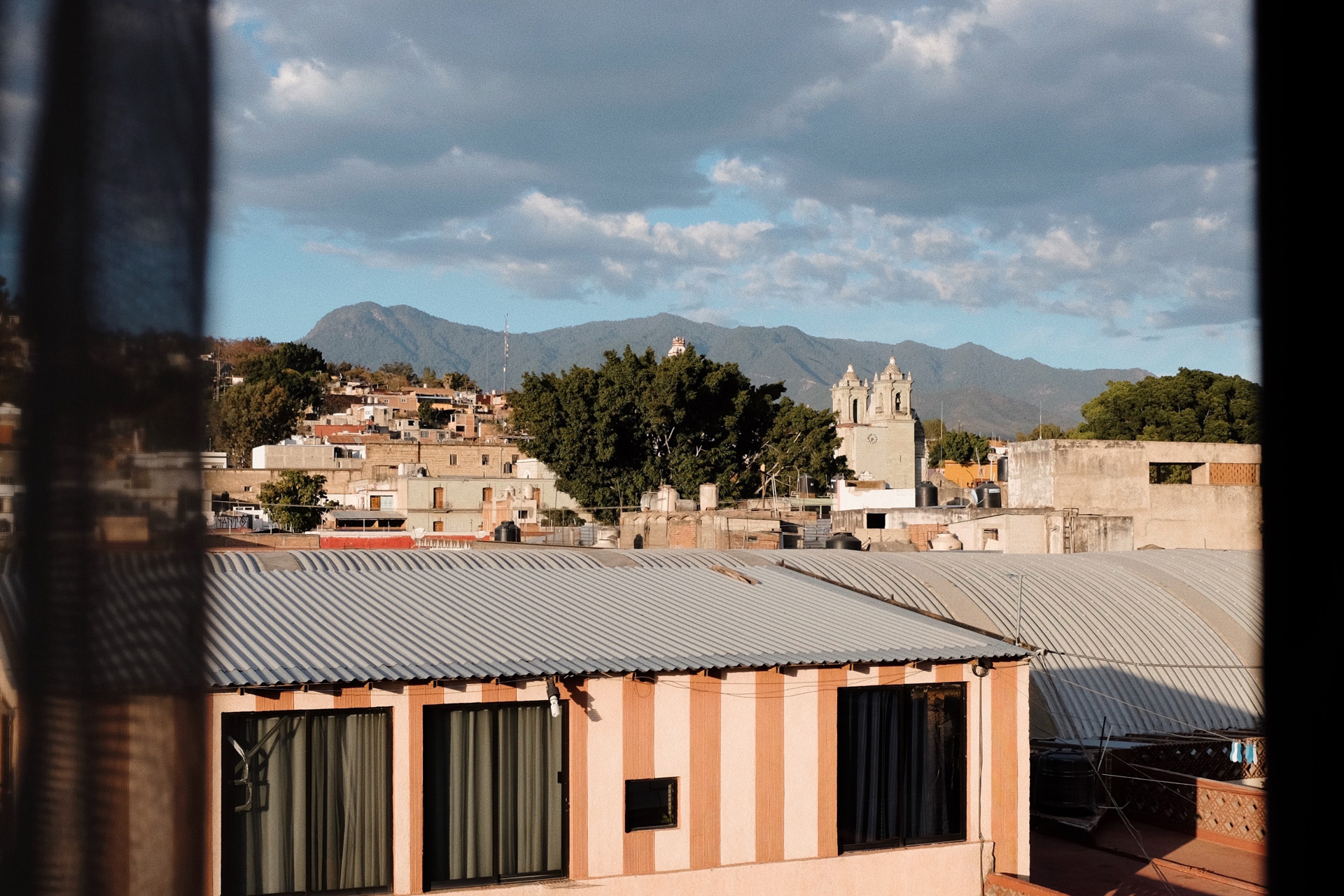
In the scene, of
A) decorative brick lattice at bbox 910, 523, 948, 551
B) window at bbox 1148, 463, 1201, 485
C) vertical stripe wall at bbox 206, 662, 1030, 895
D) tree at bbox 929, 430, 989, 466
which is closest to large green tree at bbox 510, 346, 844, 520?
window at bbox 1148, 463, 1201, 485

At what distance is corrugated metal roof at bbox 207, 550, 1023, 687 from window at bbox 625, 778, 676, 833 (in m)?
1.11

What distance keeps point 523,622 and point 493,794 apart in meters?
1.88

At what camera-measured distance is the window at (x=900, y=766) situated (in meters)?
11.5

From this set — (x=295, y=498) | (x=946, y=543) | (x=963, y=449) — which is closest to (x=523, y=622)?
(x=946, y=543)

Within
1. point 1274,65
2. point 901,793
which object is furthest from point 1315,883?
point 901,793

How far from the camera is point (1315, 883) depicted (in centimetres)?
117

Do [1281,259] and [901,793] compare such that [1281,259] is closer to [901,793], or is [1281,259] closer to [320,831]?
[320,831]

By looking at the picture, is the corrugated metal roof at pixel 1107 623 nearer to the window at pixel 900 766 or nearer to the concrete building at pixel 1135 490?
the window at pixel 900 766

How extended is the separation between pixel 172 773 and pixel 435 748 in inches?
372

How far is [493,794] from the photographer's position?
10477 mm

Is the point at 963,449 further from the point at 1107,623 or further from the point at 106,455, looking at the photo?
the point at 106,455

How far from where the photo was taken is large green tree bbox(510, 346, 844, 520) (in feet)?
178

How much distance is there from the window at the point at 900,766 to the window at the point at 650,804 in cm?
151

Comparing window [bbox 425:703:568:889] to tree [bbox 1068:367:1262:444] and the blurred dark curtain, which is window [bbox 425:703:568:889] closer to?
the blurred dark curtain
